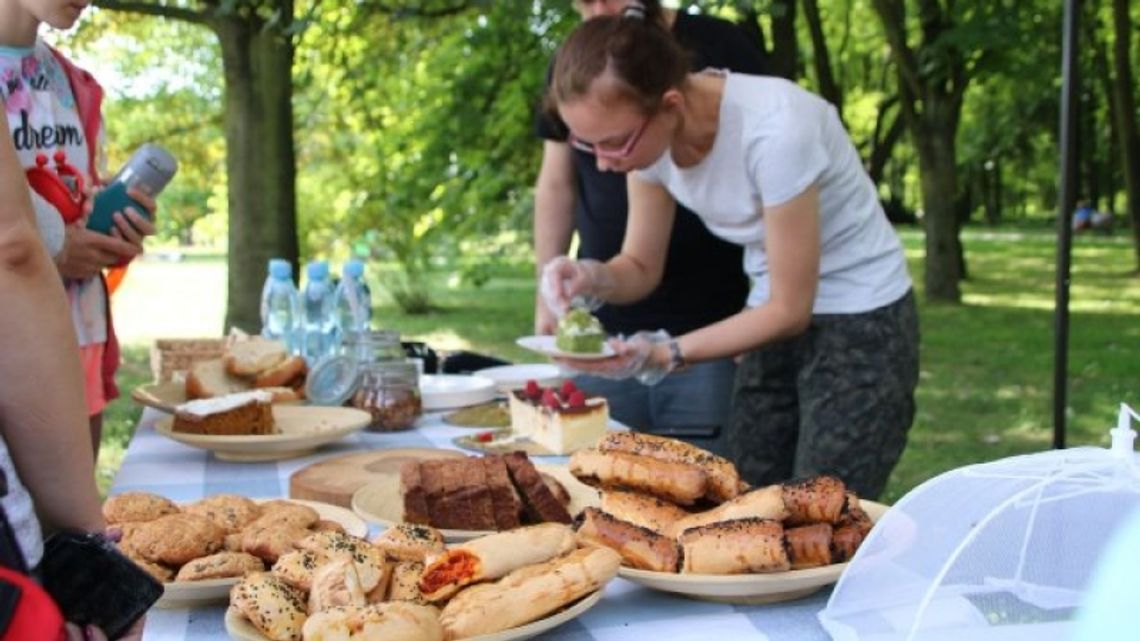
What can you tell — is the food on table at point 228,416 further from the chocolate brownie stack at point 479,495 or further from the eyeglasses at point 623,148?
the eyeglasses at point 623,148

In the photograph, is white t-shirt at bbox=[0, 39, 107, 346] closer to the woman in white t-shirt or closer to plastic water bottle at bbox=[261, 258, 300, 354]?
plastic water bottle at bbox=[261, 258, 300, 354]

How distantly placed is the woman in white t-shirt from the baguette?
0.86 metres

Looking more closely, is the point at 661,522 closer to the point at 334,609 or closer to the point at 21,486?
the point at 334,609

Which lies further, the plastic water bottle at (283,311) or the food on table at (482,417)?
the plastic water bottle at (283,311)

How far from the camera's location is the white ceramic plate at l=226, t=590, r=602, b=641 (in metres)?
1.20

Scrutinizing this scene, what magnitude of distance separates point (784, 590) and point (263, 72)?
4.79m

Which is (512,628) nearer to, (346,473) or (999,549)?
(999,549)

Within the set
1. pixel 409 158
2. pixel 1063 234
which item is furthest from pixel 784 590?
pixel 409 158

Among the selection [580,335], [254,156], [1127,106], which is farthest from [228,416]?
[1127,106]

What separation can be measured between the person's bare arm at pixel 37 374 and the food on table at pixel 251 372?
5.35 feet

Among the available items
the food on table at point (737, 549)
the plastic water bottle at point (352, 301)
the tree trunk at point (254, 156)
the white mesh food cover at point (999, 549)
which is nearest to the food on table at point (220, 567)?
the food on table at point (737, 549)

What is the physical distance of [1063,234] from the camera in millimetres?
3834

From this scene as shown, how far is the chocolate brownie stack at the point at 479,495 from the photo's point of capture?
65.4 inches

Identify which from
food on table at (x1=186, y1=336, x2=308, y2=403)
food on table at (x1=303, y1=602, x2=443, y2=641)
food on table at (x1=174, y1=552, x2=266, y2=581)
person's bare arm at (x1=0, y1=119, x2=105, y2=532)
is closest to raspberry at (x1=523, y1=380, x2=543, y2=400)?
food on table at (x1=186, y1=336, x2=308, y2=403)
